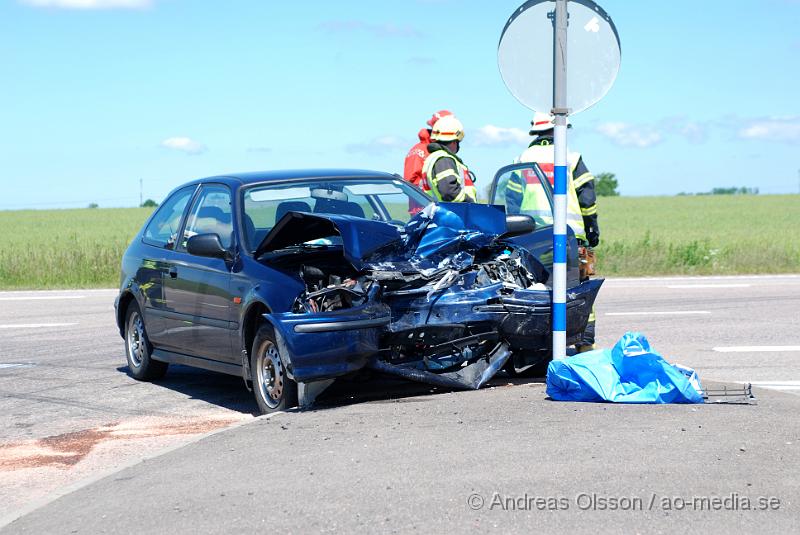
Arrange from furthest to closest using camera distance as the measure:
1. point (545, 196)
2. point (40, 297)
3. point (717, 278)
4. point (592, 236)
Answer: point (717, 278) → point (40, 297) → point (592, 236) → point (545, 196)

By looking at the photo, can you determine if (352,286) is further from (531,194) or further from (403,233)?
(531,194)

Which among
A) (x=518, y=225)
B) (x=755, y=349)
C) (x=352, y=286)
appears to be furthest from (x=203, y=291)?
(x=755, y=349)

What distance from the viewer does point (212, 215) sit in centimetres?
962

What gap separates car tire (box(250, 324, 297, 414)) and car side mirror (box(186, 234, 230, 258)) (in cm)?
84

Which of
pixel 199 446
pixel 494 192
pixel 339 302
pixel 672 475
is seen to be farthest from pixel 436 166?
pixel 672 475

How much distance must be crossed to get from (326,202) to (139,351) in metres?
2.57

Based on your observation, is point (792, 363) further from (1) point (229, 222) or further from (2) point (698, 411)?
(1) point (229, 222)

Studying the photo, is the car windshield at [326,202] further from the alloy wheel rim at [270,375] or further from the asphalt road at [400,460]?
the asphalt road at [400,460]

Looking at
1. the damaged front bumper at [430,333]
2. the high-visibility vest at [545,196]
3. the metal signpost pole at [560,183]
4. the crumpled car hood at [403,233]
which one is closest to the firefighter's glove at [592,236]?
the high-visibility vest at [545,196]

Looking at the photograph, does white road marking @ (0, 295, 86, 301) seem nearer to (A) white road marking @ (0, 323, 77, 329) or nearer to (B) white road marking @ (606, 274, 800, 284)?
(A) white road marking @ (0, 323, 77, 329)

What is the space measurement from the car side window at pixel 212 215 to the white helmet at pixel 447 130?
214 centimetres

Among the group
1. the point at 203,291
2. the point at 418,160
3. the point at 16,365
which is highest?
the point at 418,160

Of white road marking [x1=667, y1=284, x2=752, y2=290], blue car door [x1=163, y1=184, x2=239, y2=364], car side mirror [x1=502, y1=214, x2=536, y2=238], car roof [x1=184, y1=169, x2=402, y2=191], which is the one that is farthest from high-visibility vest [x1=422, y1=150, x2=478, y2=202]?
white road marking [x1=667, y1=284, x2=752, y2=290]

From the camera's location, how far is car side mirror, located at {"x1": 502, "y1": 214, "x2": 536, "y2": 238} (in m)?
8.97
